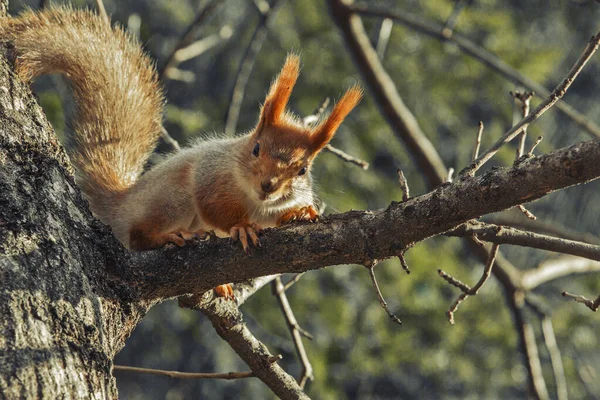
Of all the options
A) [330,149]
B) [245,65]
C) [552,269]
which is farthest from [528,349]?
[245,65]

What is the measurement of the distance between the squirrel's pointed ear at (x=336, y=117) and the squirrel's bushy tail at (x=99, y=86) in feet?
1.72

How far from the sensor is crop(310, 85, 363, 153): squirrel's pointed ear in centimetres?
229

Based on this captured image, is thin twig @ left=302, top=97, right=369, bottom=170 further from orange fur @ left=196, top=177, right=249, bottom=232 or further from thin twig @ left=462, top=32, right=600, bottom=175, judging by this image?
thin twig @ left=462, top=32, right=600, bottom=175

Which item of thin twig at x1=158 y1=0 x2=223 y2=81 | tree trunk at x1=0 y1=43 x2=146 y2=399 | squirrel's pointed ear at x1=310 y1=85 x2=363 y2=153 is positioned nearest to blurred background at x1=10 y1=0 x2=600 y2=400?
thin twig at x1=158 y1=0 x2=223 y2=81

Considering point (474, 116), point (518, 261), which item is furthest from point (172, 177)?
point (474, 116)

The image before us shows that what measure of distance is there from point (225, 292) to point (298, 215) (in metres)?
0.29

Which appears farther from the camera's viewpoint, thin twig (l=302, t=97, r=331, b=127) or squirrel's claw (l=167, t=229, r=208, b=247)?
thin twig (l=302, t=97, r=331, b=127)

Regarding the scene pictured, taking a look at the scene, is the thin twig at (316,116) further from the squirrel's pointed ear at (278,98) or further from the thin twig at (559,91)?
the thin twig at (559,91)

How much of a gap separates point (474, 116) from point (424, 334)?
256 cm

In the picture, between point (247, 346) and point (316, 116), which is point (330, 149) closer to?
point (316, 116)

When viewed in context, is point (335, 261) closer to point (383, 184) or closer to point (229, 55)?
point (383, 184)

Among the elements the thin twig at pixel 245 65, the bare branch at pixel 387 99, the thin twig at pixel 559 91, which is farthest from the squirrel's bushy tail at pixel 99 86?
the bare branch at pixel 387 99

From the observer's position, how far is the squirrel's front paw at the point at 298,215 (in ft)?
6.63

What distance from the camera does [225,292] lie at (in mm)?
2004
